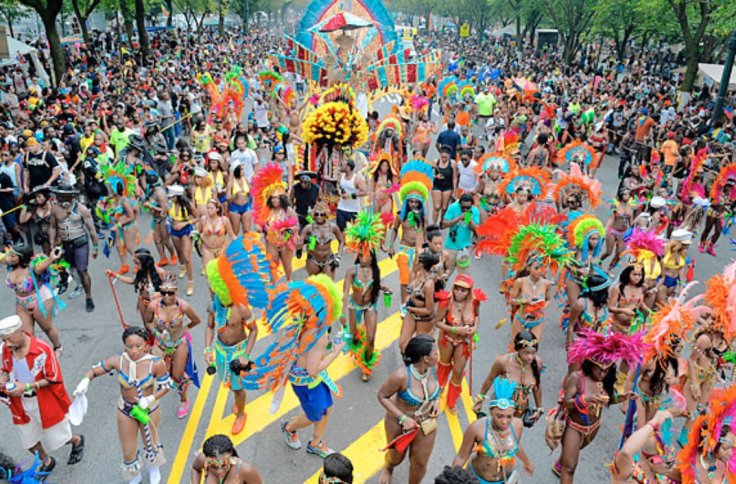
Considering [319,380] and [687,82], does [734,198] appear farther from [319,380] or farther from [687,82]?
[687,82]

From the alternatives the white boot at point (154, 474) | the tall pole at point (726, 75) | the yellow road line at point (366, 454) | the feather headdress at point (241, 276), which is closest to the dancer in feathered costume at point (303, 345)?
the feather headdress at point (241, 276)

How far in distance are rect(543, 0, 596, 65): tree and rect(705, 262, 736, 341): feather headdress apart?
33889 millimetres

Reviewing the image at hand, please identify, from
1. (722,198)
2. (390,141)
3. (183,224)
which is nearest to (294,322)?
(183,224)

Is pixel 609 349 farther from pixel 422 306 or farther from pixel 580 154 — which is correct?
pixel 580 154

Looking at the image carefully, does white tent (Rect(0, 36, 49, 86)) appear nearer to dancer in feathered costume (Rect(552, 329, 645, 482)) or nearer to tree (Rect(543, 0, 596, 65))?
dancer in feathered costume (Rect(552, 329, 645, 482))

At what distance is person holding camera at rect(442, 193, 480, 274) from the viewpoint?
8531 mm

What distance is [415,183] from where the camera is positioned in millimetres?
8641

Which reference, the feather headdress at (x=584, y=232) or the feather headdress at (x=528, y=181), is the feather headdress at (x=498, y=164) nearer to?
the feather headdress at (x=528, y=181)

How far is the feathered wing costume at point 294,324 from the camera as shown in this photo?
206 inches

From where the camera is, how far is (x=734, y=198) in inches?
432

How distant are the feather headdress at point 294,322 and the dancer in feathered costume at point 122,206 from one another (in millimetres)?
4661

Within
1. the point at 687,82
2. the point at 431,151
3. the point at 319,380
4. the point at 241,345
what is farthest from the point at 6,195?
the point at 687,82

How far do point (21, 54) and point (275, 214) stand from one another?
22.9 metres

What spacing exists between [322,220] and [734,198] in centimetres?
812
